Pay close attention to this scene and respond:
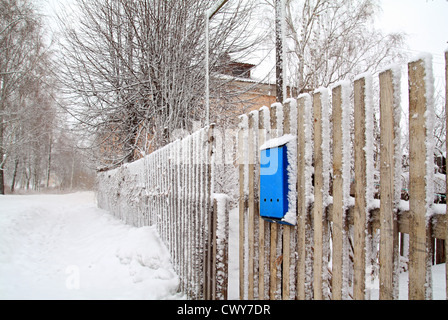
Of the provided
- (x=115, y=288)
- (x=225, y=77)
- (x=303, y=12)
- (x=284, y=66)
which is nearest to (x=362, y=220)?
(x=284, y=66)

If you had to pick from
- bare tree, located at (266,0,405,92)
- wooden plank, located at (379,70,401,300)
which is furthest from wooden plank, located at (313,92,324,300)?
bare tree, located at (266,0,405,92)

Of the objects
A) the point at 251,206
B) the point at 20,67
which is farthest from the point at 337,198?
the point at 20,67

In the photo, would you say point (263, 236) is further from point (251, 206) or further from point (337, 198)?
point (337, 198)

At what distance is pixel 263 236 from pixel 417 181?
1266mm

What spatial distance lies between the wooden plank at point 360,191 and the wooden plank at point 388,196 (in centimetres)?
9

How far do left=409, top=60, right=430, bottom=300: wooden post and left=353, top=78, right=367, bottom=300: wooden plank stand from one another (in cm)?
23

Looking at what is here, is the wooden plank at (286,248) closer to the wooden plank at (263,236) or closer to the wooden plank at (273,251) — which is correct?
the wooden plank at (273,251)

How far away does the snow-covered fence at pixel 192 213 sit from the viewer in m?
2.77

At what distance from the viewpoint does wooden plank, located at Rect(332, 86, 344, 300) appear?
5.28 ft

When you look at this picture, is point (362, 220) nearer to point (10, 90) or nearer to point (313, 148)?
point (313, 148)

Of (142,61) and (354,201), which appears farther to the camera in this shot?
(142,61)

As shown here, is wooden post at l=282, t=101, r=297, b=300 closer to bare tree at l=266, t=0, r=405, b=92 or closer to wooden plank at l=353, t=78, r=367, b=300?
wooden plank at l=353, t=78, r=367, b=300

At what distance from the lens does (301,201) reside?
1.88m
